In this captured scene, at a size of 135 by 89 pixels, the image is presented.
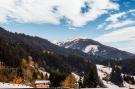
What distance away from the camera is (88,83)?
525ft

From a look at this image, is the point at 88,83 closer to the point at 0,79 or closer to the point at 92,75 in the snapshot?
the point at 92,75

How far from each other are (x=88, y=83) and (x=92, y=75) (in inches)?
197

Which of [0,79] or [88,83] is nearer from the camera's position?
[88,83]

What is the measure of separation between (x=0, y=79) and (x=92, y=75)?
2482 inches

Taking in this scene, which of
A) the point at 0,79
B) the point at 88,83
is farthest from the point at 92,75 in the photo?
the point at 0,79

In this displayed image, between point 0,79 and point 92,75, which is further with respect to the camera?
point 0,79

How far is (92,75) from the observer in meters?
163

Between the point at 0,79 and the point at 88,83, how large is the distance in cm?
6268

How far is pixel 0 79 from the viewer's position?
198m
